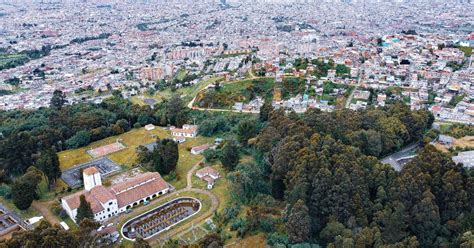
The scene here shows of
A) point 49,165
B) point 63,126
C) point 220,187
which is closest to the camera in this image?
point 49,165

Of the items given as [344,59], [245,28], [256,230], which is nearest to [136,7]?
[245,28]

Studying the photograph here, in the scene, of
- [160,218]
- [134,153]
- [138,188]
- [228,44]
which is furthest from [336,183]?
[228,44]

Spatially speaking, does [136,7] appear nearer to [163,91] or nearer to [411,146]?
[163,91]

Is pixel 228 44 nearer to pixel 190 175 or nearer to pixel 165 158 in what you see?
pixel 190 175

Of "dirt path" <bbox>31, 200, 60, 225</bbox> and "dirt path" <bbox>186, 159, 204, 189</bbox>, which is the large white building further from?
"dirt path" <bbox>186, 159, 204, 189</bbox>

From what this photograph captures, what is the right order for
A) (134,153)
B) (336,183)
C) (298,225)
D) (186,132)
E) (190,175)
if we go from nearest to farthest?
(298,225), (336,183), (190,175), (134,153), (186,132)

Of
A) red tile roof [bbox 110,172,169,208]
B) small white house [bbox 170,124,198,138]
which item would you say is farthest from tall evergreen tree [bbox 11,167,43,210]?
small white house [bbox 170,124,198,138]

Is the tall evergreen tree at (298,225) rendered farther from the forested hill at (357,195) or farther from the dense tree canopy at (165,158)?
the dense tree canopy at (165,158)
